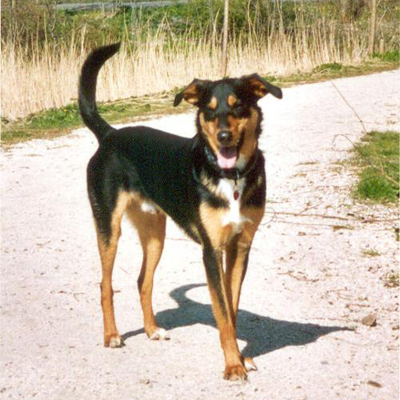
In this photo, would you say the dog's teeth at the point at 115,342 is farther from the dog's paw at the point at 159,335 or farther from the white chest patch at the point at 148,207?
the white chest patch at the point at 148,207

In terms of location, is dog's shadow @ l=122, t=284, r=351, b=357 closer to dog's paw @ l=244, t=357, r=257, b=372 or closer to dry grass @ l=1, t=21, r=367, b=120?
dog's paw @ l=244, t=357, r=257, b=372

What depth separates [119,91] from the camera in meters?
14.7

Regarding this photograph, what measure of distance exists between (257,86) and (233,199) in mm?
648

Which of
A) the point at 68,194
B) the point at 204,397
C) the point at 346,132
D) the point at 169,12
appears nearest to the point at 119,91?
the point at 346,132

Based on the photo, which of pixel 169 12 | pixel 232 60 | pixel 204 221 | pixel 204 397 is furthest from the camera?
pixel 169 12

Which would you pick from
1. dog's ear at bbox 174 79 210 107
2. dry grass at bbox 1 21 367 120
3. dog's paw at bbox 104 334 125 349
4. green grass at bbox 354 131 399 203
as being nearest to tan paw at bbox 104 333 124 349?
dog's paw at bbox 104 334 125 349

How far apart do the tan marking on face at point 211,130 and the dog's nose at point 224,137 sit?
0.04m

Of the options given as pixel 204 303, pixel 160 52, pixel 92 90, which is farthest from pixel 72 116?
pixel 204 303

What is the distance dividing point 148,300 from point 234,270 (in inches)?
32.3

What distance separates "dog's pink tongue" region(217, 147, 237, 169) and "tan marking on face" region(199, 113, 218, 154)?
0.16ft

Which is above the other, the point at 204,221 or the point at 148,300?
the point at 204,221

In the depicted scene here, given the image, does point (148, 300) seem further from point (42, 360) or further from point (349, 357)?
point (349, 357)

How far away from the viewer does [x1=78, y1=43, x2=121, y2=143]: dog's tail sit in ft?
19.1

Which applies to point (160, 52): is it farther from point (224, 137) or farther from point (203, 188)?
point (224, 137)
